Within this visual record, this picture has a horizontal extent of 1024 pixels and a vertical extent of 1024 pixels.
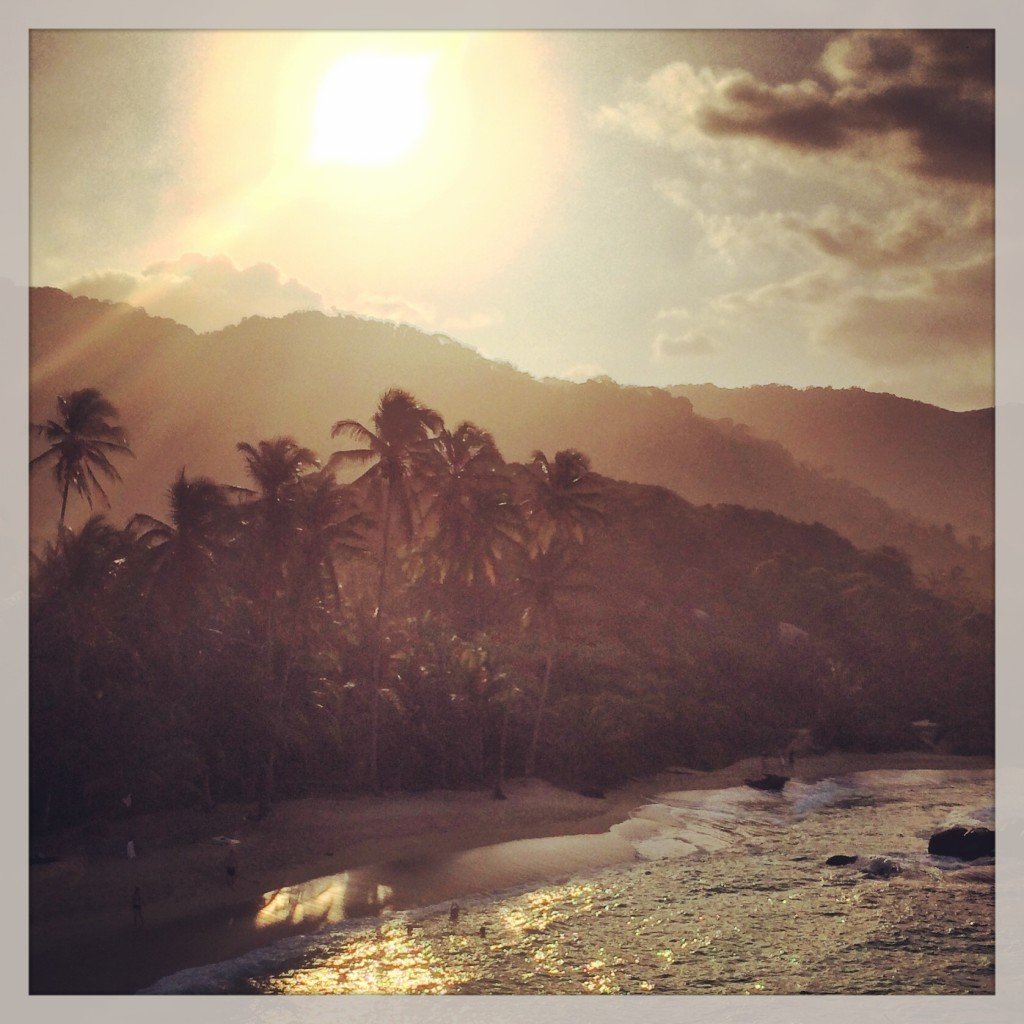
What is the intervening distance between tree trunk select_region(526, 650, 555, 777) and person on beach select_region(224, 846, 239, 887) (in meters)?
4.71

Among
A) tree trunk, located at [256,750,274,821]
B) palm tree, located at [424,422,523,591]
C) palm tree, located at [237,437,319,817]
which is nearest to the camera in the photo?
tree trunk, located at [256,750,274,821]

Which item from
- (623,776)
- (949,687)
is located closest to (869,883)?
(949,687)

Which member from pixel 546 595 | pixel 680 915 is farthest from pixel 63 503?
pixel 680 915

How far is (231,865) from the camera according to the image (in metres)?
12.1

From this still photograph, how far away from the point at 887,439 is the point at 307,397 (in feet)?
31.8

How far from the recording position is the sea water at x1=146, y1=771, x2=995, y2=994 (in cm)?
1095

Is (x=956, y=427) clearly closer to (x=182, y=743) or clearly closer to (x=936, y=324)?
(x=936, y=324)

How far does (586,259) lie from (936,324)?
470 centimetres

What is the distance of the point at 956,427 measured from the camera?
13164 millimetres

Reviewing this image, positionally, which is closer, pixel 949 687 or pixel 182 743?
pixel 182 743

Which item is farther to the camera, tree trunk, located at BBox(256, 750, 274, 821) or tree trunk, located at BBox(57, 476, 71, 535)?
tree trunk, located at BBox(256, 750, 274, 821)

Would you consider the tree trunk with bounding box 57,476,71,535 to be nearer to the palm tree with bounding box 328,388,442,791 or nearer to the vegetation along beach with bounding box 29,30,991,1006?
the vegetation along beach with bounding box 29,30,991,1006

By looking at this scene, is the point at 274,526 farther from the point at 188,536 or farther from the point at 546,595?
the point at 546,595

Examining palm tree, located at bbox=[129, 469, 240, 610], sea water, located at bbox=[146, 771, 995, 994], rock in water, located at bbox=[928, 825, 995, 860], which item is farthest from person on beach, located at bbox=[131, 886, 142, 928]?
rock in water, located at bbox=[928, 825, 995, 860]
